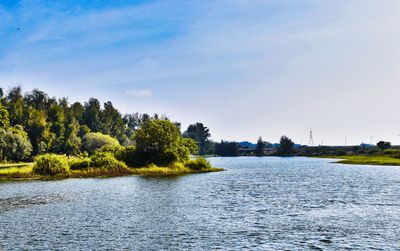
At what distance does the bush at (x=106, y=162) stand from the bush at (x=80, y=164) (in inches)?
47.1

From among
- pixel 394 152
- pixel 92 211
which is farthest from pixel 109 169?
pixel 394 152

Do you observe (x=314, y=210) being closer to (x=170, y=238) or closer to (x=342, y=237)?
(x=342, y=237)

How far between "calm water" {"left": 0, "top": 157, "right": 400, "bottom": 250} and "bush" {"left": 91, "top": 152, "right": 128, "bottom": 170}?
3610 centimetres

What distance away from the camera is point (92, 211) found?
45.0m

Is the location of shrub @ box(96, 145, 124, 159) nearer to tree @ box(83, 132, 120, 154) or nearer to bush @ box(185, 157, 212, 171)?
bush @ box(185, 157, 212, 171)

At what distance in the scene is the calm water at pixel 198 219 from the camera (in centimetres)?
3075

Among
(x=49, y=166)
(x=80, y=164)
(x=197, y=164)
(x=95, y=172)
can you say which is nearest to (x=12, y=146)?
(x=80, y=164)

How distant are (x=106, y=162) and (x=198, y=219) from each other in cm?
6456

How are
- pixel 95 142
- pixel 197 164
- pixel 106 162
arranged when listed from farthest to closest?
pixel 95 142
pixel 197 164
pixel 106 162

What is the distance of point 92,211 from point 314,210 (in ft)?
82.0

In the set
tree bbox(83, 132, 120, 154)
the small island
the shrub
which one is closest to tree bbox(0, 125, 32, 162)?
the small island

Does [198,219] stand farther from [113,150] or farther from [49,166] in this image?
[113,150]

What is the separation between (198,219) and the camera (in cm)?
4028

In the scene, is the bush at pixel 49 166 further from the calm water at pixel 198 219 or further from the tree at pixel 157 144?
the calm water at pixel 198 219
